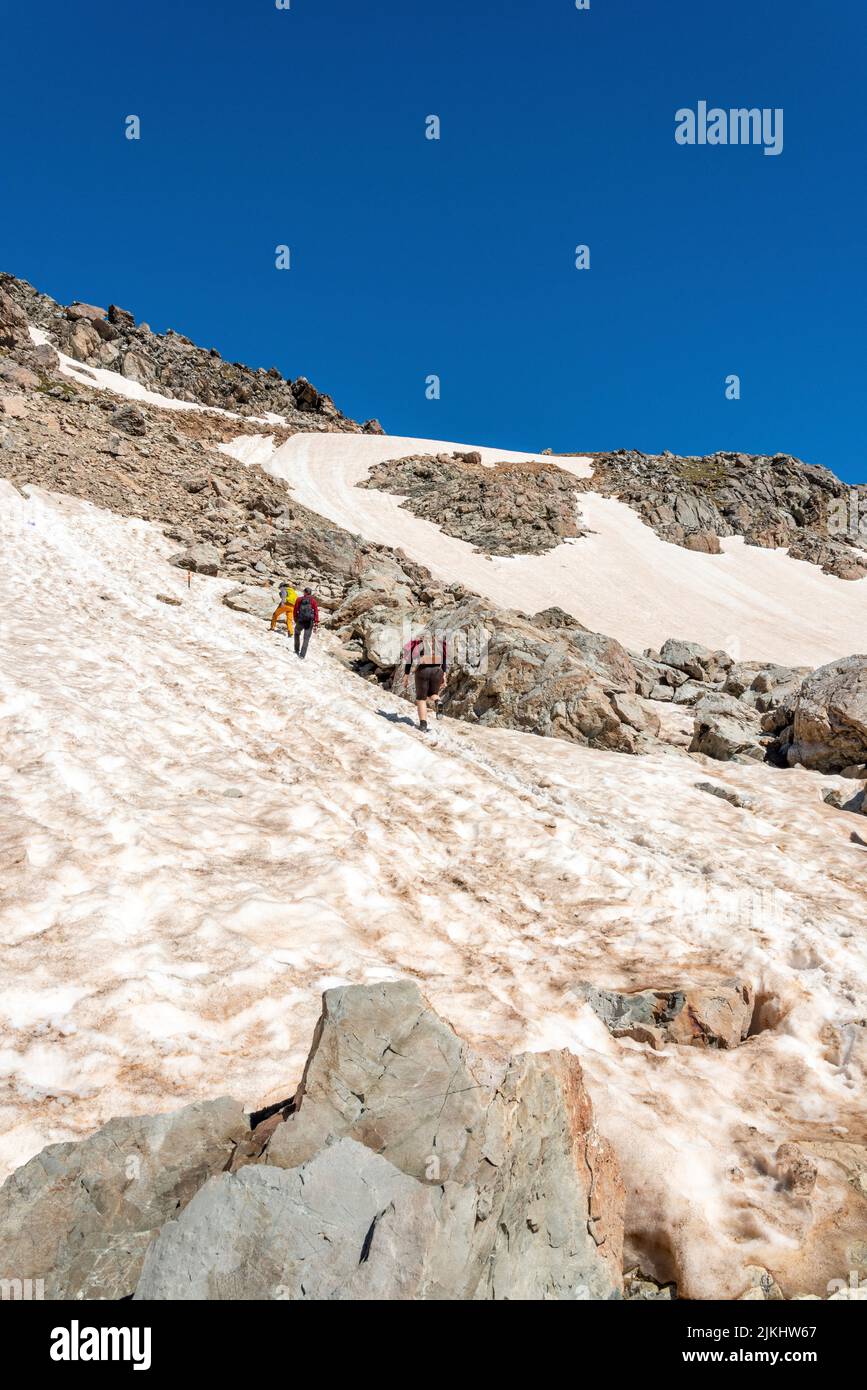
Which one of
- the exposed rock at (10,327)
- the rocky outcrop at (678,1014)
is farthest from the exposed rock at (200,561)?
the exposed rock at (10,327)

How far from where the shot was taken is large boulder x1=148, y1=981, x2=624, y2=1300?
8.14ft

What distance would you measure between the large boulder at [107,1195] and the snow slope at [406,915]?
0.67 metres

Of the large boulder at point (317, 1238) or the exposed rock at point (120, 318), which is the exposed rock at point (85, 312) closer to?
the exposed rock at point (120, 318)

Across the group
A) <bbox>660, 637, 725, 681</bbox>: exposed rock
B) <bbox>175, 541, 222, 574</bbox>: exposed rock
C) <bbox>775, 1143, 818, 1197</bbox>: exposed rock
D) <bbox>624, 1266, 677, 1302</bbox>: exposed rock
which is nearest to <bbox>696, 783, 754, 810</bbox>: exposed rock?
<bbox>775, 1143, 818, 1197</bbox>: exposed rock

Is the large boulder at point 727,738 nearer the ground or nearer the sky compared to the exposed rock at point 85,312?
nearer the ground

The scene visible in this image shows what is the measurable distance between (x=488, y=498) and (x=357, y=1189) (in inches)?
1922

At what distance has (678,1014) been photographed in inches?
199

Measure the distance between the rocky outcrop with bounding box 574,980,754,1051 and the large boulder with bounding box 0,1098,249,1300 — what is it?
293cm

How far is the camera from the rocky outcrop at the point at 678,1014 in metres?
4.94

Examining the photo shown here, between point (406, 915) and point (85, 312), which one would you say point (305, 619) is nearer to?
point (406, 915)

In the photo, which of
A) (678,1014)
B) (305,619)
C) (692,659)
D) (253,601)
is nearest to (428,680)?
(305,619)

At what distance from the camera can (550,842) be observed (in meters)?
8.10

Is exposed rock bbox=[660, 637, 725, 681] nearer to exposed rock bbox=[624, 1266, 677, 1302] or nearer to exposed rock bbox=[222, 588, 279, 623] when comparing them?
exposed rock bbox=[222, 588, 279, 623]
